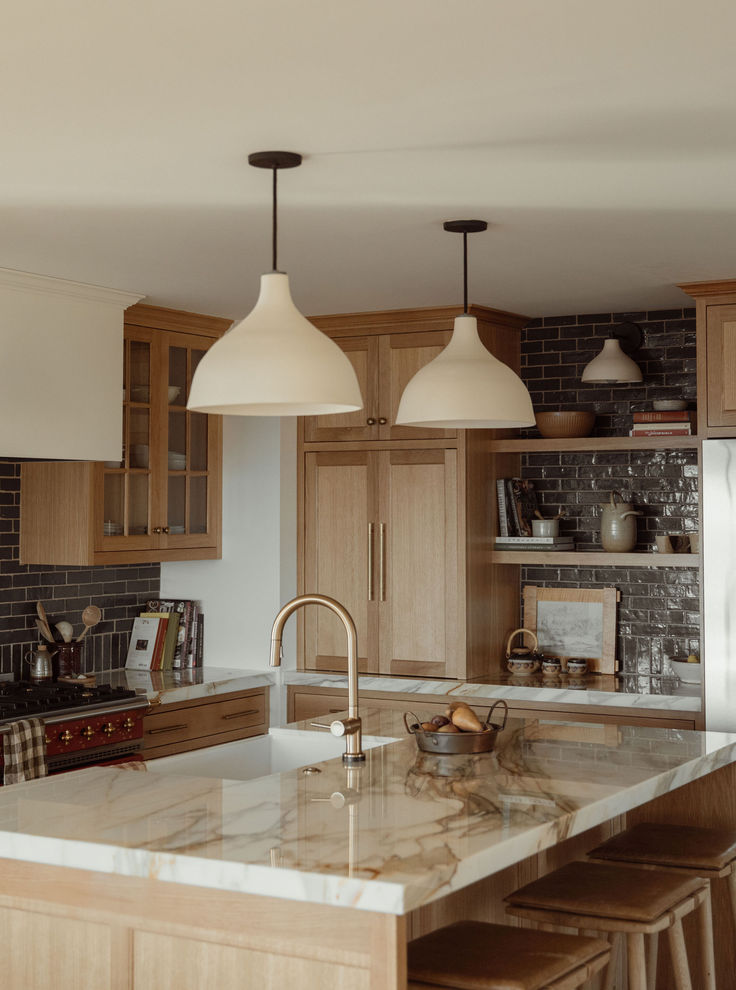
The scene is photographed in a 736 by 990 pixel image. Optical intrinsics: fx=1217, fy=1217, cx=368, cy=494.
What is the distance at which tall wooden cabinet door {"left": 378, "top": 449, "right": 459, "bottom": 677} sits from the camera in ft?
17.3

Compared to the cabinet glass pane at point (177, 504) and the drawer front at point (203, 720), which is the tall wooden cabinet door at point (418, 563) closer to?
the drawer front at point (203, 720)

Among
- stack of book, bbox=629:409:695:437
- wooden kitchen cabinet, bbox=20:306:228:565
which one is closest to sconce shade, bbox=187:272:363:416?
wooden kitchen cabinet, bbox=20:306:228:565

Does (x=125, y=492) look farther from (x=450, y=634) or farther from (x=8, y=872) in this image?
(x=8, y=872)

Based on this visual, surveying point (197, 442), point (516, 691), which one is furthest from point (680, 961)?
point (197, 442)

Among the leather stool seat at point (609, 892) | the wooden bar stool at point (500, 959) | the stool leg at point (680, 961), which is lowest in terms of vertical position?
the stool leg at point (680, 961)

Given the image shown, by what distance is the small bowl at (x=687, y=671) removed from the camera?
494cm

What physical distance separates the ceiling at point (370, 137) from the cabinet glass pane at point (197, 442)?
3.53 ft

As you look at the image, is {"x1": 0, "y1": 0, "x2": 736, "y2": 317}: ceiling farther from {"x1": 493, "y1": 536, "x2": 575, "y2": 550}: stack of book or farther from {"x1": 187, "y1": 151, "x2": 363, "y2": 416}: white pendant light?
{"x1": 493, "y1": 536, "x2": 575, "y2": 550}: stack of book

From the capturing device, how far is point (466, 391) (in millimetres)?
3289

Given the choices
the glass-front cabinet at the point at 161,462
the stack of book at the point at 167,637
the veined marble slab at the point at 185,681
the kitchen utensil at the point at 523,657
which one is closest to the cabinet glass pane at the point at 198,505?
the glass-front cabinet at the point at 161,462

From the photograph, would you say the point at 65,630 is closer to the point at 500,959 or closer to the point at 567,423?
the point at 567,423

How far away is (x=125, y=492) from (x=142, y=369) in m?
0.54

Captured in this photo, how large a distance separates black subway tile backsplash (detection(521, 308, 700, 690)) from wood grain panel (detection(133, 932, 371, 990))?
3188 millimetres

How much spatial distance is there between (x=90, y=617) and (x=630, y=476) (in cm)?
249
